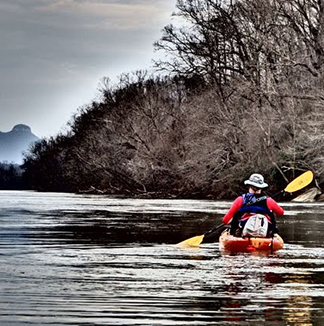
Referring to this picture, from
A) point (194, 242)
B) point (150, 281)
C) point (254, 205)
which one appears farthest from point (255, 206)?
point (150, 281)

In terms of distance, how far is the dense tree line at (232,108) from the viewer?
57.7 m

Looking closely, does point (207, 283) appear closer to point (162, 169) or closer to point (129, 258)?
point (129, 258)

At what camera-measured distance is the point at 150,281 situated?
1305 cm

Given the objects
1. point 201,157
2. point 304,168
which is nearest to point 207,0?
point 201,157

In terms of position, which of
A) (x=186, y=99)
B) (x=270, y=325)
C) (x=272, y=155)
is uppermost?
(x=186, y=99)

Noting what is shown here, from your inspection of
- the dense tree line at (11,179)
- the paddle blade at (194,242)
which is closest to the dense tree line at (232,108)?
the paddle blade at (194,242)

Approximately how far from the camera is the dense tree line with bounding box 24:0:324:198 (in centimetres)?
5766

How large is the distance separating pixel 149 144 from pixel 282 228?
51.6 meters

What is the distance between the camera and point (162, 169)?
248ft

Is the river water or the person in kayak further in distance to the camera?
→ the person in kayak

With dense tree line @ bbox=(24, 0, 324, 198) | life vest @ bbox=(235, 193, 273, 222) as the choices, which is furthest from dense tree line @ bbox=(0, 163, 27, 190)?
life vest @ bbox=(235, 193, 273, 222)

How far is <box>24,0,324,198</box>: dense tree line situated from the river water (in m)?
32.4

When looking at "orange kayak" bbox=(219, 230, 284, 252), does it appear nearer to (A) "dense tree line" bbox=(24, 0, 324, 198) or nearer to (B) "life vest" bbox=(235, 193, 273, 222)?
(B) "life vest" bbox=(235, 193, 273, 222)

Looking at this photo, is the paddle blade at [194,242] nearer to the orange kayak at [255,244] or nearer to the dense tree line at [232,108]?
the orange kayak at [255,244]
